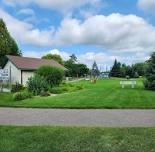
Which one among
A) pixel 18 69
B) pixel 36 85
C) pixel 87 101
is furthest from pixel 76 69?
pixel 87 101

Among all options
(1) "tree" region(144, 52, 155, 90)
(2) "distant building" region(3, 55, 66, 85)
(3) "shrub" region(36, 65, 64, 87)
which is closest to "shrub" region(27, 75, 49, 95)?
(3) "shrub" region(36, 65, 64, 87)

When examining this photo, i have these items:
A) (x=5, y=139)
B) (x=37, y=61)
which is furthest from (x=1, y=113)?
(x=37, y=61)

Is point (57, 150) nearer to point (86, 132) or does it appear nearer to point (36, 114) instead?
point (86, 132)

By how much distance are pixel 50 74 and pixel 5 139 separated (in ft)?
89.1

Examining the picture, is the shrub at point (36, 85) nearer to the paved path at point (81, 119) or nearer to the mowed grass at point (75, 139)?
the paved path at point (81, 119)

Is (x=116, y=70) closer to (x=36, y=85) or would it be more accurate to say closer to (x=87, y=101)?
(x=36, y=85)

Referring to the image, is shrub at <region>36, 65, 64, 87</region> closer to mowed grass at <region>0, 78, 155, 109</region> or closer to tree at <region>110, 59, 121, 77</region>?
mowed grass at <region>0, 78, 155, 109</region>

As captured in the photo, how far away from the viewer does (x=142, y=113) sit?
48.7 feet

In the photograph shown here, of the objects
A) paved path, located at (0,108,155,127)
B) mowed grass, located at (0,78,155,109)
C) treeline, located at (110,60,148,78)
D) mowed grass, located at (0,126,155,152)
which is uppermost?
treeline, located at (110,60,148,78)

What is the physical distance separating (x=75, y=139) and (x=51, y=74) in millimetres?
27459

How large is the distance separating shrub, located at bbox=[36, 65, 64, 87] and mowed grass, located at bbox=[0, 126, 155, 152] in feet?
83.3

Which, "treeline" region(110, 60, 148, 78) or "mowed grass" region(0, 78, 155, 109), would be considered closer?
"mowed grass" region(0, 78, 155, 109)

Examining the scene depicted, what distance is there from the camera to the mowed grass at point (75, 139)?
8.64 metres

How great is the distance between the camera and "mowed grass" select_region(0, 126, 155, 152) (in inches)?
340
